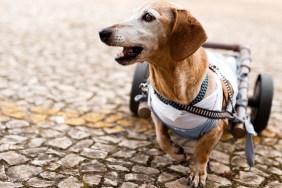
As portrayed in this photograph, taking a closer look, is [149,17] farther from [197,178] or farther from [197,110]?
[197,178]

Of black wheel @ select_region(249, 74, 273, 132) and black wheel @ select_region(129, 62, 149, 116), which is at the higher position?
black wheel @ select_region(129, 62, 149, 116)

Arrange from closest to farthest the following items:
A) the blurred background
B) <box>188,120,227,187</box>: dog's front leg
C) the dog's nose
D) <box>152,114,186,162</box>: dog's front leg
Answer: the dog's nose < <box>188,120,227,187</box>: dog's front leg < <box>152,114,186,162</box>: dog's front leg < the blurred background

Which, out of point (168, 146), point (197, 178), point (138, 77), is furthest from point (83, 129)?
point (197, 178)

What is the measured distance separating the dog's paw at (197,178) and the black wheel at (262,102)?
1296mm

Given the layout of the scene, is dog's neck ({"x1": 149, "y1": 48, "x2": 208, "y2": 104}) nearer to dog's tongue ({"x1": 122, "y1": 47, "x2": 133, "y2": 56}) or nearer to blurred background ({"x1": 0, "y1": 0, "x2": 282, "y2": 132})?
dog's tongue ({"x1": 122, "y1": 47, "x2": 133, "y2": 56})

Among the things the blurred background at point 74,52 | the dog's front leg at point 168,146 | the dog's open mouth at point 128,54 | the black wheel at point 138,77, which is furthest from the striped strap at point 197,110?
the blurred background at point 74,52

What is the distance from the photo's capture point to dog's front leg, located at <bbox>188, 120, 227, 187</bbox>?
373 centimetres

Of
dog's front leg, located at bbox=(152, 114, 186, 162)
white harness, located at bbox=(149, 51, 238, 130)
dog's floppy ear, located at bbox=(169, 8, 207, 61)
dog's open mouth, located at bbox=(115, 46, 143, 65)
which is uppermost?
dog's floppy ear, located at bbox=(169, 8, 207, 61)

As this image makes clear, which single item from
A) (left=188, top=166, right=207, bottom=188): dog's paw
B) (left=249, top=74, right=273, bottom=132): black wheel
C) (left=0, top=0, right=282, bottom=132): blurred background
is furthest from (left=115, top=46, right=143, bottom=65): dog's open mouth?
(left=0, top=0, right=282, bottom=132): blurred background

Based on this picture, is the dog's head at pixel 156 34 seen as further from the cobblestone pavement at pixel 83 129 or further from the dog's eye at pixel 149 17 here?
the cobblestone pavement at pixel 83 129

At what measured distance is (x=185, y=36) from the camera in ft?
10.7

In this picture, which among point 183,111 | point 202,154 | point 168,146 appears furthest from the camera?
point 168,146

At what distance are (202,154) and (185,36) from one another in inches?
42.7

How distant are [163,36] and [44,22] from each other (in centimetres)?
770
